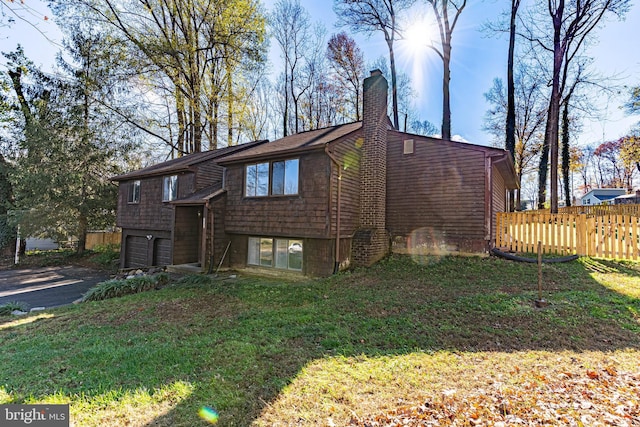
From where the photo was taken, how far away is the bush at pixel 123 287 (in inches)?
361

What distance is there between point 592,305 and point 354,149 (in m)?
7.49

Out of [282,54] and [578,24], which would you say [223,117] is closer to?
[282,54]

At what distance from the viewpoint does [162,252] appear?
1439 centimetres

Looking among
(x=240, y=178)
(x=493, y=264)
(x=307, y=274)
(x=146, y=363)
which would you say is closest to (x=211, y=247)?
(x=240, y=178)

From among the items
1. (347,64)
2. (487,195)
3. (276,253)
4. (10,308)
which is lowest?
(10,308)

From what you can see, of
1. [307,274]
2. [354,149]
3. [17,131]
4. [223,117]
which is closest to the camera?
[307,274]

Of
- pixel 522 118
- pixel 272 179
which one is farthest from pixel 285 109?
pixel 522 118

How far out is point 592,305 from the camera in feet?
18.1

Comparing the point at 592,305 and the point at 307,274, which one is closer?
the point at 592,305

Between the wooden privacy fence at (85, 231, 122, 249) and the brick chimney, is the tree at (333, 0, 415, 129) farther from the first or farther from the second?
the wooden privacy fence at (85, 231, 122, 249)

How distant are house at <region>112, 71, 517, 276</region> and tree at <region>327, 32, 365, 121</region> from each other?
12600mm

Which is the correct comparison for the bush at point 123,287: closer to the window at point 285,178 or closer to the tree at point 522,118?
the window at point 285,178

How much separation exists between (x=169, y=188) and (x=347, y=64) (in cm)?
1624

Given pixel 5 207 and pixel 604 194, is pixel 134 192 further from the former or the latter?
pixel 604 194
